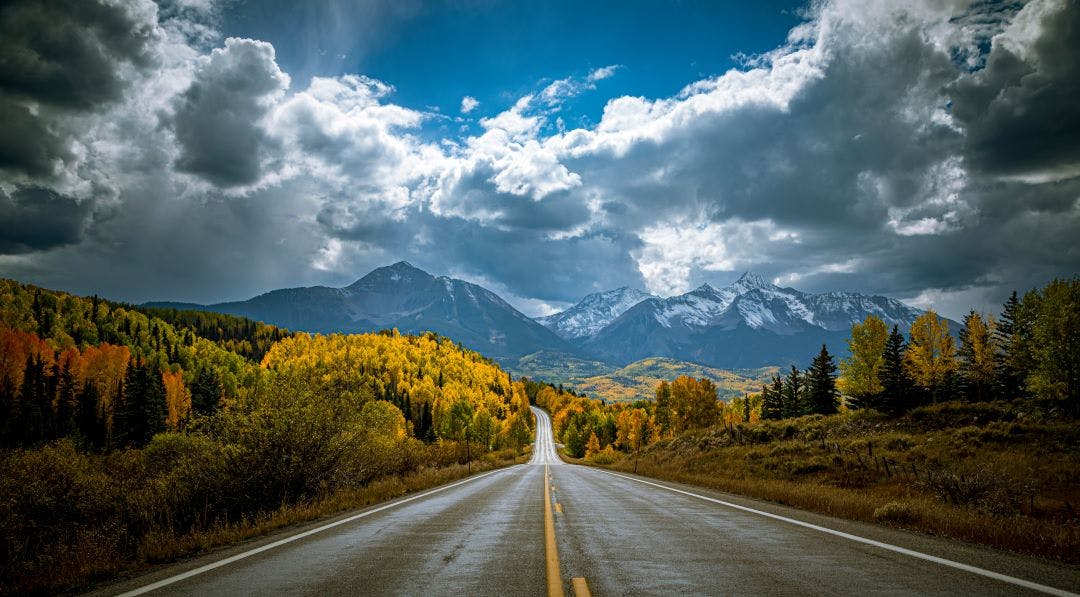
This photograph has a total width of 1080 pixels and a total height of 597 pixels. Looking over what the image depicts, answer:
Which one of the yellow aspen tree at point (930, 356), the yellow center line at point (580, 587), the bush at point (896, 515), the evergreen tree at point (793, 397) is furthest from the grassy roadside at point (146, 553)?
the evergreen tree at point (793, 397)

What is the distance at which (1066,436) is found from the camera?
2828 cm

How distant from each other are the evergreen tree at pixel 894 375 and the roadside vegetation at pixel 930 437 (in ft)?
0.50

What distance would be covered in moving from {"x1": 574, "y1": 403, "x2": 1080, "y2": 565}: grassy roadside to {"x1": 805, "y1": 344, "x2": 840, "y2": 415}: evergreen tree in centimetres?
1983

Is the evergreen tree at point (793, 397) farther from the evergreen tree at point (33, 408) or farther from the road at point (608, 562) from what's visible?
the evergreen tree at point (33, 408)

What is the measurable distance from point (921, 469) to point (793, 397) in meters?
50.9

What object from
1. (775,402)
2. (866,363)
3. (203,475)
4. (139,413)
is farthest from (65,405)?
Result: (866,363)

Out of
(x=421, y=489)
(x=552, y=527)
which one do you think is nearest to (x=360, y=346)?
(x=421, y=489)

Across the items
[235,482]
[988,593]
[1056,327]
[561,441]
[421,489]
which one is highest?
[1056,327]

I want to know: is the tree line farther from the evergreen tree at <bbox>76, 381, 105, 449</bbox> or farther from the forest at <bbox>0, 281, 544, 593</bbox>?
the evergreen tree at <bbox>76, 381, 105, 449</bbox>

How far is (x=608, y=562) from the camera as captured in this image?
24.0 ft

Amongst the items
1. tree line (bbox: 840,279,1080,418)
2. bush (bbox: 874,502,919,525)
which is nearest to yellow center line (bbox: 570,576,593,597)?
bush (bbox: 874,502,919,525)

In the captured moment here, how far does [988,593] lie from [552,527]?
7.10m

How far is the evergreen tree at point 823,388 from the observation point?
59.8 meters

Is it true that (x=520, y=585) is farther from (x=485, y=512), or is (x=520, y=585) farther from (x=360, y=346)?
(x=360, y=346)
